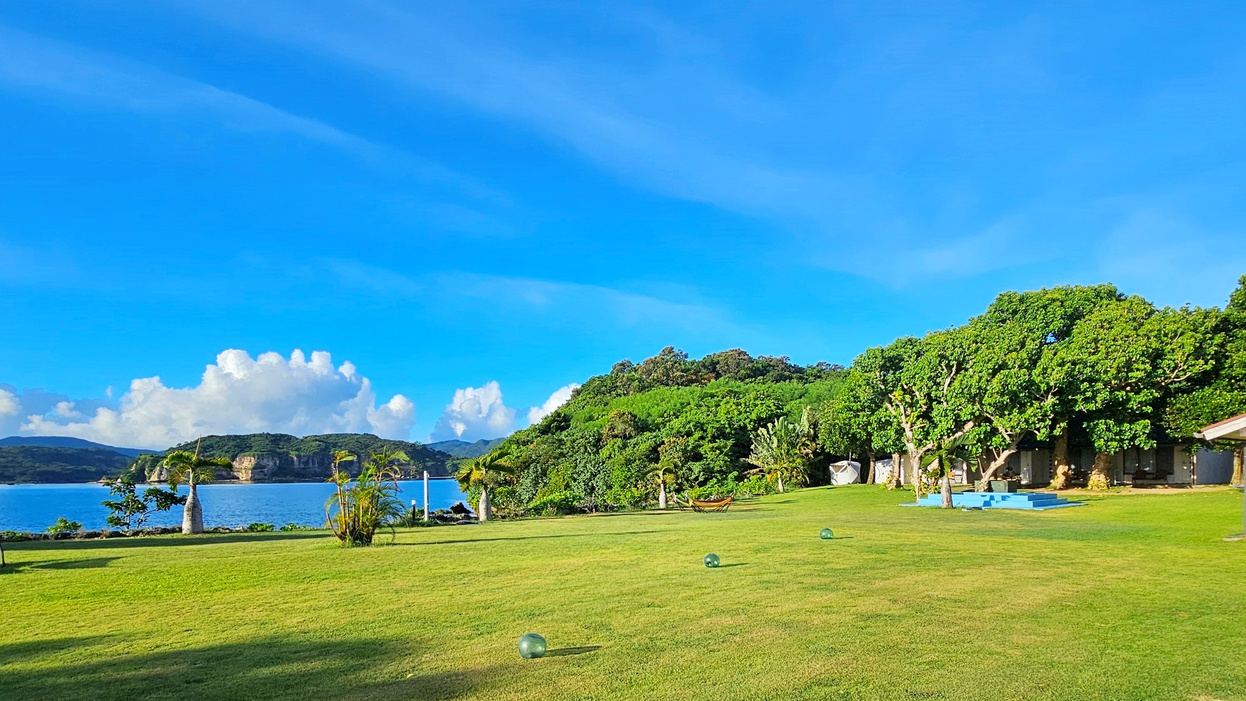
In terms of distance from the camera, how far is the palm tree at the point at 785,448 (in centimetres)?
3825

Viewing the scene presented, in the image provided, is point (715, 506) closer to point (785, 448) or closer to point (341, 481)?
point (341, 481)

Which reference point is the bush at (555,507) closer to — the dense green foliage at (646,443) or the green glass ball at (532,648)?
the dense green foliage at (646,443)

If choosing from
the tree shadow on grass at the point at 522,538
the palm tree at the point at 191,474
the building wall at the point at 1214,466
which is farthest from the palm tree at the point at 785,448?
the palm tree at the point at 191,474

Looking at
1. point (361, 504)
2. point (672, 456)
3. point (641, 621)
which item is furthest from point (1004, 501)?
point (641, 621)

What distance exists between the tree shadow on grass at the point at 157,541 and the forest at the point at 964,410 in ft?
22.5

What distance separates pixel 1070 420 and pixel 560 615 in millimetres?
30947

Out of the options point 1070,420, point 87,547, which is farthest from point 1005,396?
point 87,547

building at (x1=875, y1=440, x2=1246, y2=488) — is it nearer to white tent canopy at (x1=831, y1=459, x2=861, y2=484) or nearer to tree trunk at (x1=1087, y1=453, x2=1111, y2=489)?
white tent canopy at (x1=831, y1=459, x2=861, y2=484)

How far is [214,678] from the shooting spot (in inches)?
209

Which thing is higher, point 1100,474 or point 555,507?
point 1100,474

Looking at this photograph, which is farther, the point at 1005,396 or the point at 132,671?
the point at 1005,396

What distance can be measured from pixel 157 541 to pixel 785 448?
28167 millimetres

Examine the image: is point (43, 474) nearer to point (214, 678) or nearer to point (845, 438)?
point (845, 438)

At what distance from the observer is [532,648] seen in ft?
18.8
